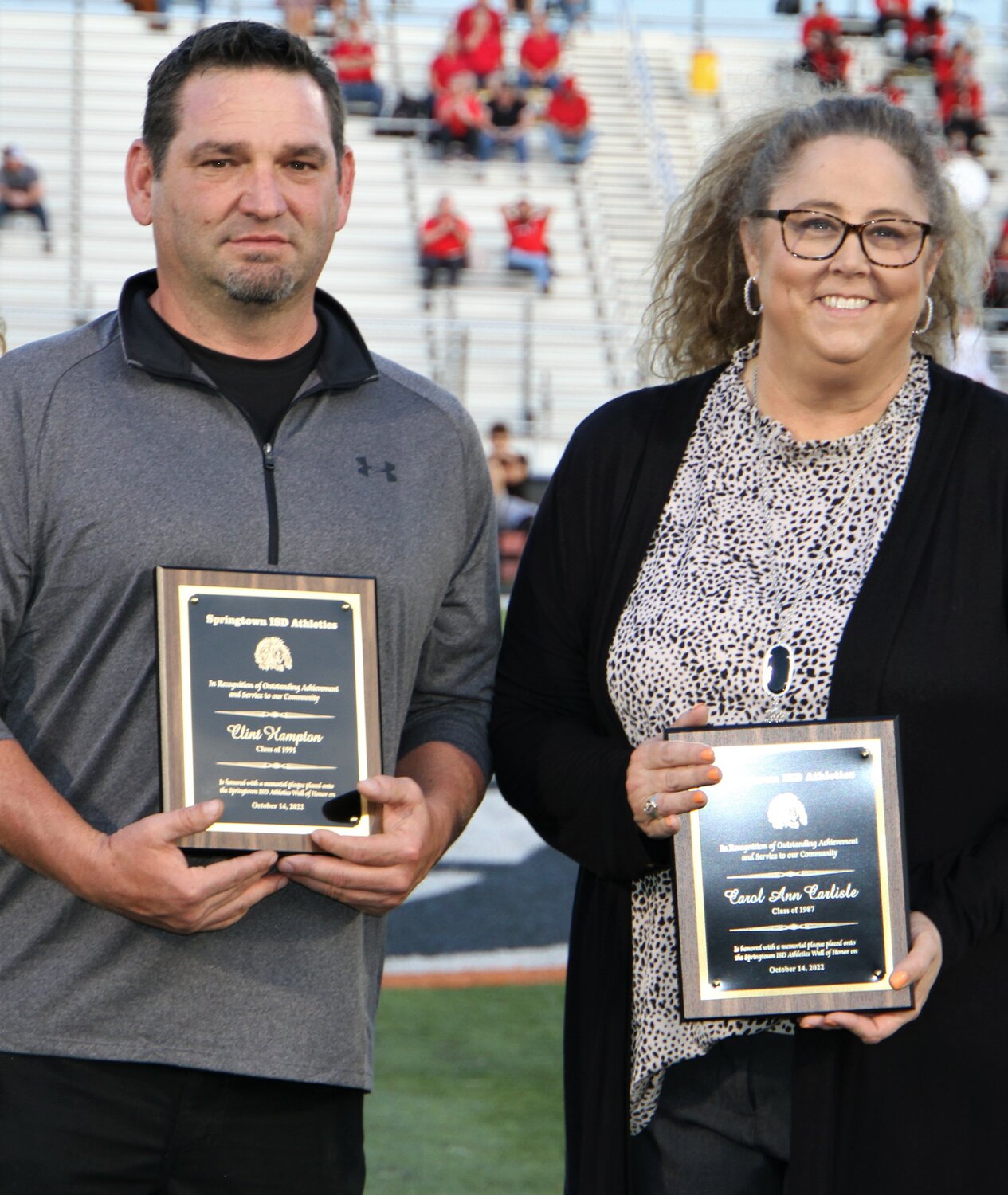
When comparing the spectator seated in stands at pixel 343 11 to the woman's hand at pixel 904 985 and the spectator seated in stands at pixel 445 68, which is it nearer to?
the spectator seated in stands at pixel 445 68

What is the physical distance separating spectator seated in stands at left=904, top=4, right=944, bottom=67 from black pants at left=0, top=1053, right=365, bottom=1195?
2231 centimetres

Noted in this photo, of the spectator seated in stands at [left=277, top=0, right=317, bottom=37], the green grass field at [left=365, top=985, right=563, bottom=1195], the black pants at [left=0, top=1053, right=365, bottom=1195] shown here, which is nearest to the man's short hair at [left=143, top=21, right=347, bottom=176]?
the black pants at [left=0, top=1053, right=365, bottom=1195]

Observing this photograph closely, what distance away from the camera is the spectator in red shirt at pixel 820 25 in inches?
874

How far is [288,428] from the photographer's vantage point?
2639 millimetres

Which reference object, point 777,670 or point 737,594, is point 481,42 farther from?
point 777,670

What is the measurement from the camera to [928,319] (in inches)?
111

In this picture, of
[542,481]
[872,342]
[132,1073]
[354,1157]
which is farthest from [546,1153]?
[542,481]

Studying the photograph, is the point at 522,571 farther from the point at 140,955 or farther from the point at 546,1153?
the point at 546,1153

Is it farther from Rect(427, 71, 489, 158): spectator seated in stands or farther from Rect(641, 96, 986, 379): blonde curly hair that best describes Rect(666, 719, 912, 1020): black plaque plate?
Rect(427, 71, 489, 158): spectator seated in stands

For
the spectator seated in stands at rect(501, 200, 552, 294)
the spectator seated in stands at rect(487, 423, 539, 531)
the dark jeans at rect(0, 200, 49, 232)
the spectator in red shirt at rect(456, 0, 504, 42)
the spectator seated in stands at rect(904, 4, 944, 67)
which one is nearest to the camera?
the spectator seated in stands at rect(487, 423, 539, 531)

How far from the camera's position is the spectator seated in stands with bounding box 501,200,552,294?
18.2m

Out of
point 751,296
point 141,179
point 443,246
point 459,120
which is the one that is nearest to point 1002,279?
point 443,246

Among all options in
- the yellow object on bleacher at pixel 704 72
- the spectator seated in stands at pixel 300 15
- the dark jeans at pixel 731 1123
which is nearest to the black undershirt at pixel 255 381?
the dark jeans at pixel 731 1123

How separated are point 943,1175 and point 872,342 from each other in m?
1.15
